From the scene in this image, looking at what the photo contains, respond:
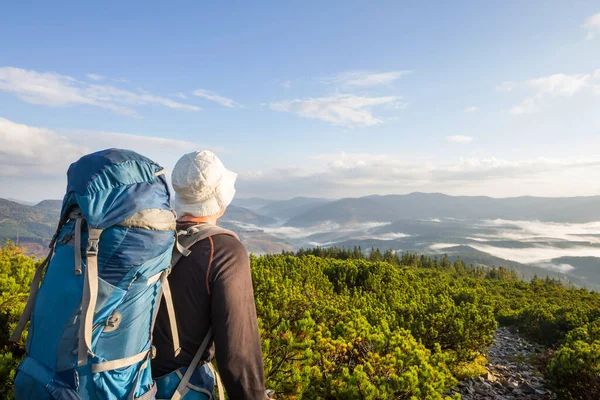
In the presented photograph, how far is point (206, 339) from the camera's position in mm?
2182

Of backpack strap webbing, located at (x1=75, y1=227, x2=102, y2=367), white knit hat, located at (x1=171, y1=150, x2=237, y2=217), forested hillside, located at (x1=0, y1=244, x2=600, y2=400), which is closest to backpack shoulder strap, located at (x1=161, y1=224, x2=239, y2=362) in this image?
white knit hat, located at (x1=171, y1=150, x2=237, y2=217)

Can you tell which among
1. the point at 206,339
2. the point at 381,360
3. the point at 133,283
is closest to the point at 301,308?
the point at 381,360

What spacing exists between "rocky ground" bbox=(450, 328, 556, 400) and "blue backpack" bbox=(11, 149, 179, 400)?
310 inches

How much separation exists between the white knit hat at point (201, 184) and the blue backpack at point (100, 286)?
37 cm

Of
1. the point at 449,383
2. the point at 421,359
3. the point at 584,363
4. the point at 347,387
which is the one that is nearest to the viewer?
the point at 347,387

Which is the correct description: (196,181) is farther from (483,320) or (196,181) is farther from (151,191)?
(483,320)

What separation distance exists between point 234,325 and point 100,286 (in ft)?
2.34

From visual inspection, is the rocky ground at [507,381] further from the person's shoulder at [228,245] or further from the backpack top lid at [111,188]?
the backpack top lid at [111,188]

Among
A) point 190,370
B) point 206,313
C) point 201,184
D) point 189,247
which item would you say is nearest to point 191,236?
point 189,247

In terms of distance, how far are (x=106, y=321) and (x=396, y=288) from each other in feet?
43.0

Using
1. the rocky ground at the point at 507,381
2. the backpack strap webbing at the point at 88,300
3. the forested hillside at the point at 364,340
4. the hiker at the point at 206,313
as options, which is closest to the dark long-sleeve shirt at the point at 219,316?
the hiker at the point at 206,313

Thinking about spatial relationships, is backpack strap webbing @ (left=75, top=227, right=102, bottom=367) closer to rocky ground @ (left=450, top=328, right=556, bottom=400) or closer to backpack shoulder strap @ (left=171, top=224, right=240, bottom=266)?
backpack shoulder strap @ (left=171, top=224, right=240, bottom=266)

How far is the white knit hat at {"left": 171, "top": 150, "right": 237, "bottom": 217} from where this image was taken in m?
2.29

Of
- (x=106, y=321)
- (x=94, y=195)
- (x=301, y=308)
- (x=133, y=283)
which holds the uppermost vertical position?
(x=94, y=195)
